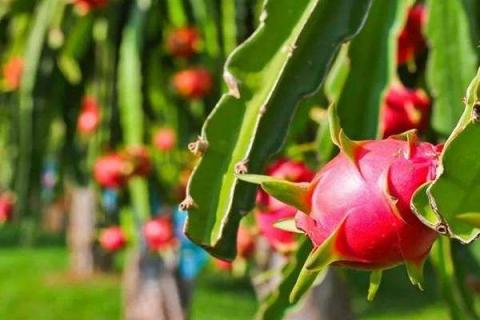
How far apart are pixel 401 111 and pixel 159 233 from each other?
123 centimetres

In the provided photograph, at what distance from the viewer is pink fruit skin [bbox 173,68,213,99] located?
2545 mm

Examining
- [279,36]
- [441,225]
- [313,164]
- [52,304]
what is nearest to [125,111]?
[313,164]

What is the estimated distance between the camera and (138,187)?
8.90 feet

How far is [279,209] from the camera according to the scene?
154 centimetres

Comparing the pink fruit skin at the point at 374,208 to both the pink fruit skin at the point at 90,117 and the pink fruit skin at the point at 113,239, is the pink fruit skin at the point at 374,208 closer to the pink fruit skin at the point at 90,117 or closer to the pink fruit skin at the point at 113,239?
the pink fruit skin at the point at 90,117

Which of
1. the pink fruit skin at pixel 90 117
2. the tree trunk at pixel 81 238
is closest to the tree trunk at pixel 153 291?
the pink fruit skin at pixel 90 117

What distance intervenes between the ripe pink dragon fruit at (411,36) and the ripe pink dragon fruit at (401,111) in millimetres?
110

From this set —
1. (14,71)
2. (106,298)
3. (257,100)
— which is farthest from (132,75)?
(106,298)

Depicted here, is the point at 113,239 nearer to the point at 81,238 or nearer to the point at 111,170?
the point at 111,170

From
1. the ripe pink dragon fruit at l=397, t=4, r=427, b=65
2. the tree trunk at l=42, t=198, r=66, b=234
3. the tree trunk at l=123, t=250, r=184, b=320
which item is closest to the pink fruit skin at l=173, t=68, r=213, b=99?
the ripe pink dragon fruit at l=397, t=4, r=427, b=65

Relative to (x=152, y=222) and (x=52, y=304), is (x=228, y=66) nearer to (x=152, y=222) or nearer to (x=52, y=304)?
(x=152, y=222)

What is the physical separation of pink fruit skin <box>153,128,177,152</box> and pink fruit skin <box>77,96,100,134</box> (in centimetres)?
15

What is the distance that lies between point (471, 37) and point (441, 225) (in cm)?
71

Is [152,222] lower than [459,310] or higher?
lower
